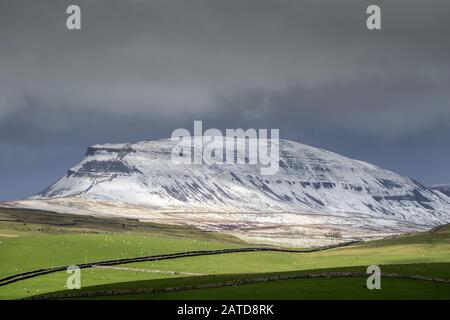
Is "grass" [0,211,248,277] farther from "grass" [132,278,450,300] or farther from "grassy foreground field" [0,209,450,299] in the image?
"grass" [132,278,450,300]

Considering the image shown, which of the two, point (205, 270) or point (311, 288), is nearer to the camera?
point (311, 288)

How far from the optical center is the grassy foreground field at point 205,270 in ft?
241

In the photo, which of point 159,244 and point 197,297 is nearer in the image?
point 197,297

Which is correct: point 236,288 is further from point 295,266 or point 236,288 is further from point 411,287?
point 295,266

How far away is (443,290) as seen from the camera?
72.1 meters

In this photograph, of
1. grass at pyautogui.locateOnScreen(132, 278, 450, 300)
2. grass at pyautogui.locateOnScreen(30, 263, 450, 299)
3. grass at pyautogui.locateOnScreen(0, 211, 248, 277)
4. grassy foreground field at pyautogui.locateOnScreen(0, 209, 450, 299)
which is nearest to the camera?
grass at pyautogui.locateOnScreen(132, 278, 450, 300)

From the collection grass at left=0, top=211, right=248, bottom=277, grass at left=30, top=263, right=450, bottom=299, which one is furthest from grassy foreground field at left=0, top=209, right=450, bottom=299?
grass at left=0, top=211, right=248, bottom=277

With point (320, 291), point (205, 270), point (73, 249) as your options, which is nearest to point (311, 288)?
point (320, 291)

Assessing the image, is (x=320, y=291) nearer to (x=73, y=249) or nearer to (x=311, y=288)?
(x=311, y=288)

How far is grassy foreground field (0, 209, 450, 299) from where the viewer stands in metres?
73.6

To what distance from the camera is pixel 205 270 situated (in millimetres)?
112000

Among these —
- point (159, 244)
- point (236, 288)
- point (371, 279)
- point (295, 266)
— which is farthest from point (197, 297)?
point (159, 244)
